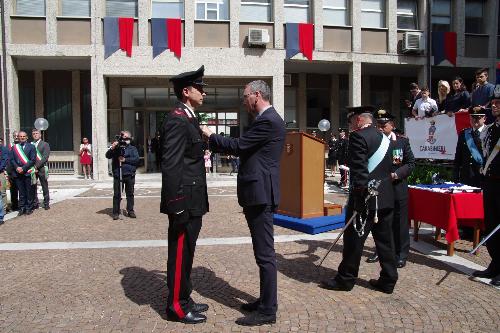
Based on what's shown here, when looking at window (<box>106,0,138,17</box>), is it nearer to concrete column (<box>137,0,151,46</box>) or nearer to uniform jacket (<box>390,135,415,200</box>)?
concrete column (<box>137,0,151,46</box>)

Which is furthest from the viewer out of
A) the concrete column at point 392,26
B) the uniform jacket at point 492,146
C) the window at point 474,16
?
the window at point 474,16

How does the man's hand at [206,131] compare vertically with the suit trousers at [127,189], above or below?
above

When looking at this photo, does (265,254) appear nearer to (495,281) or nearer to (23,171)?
(495,281)

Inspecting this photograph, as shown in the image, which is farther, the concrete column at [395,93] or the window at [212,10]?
the concrete column at [395,93]

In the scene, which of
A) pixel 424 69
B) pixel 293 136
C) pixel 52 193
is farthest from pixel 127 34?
pixel 424 69

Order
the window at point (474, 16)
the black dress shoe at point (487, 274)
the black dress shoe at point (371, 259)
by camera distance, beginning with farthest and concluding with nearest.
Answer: the window at point (474, 16) → the black dress shoe at point (371, 259) → the black dress shoe at point (487, 274)

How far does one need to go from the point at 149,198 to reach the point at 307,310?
30.9 feet

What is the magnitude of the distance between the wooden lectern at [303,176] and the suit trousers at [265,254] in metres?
4.51

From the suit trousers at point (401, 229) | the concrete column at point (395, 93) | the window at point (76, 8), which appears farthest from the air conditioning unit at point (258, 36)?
the suit trousers at point (401, 229)

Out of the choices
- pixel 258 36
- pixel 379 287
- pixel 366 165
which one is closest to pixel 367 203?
pixel 366 165

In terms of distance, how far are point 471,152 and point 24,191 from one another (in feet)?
30.1

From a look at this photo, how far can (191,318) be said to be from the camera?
13.0ft

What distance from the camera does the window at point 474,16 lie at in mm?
21750

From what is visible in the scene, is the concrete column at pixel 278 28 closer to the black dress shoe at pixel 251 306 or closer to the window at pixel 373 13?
the window at pixel 373 13
